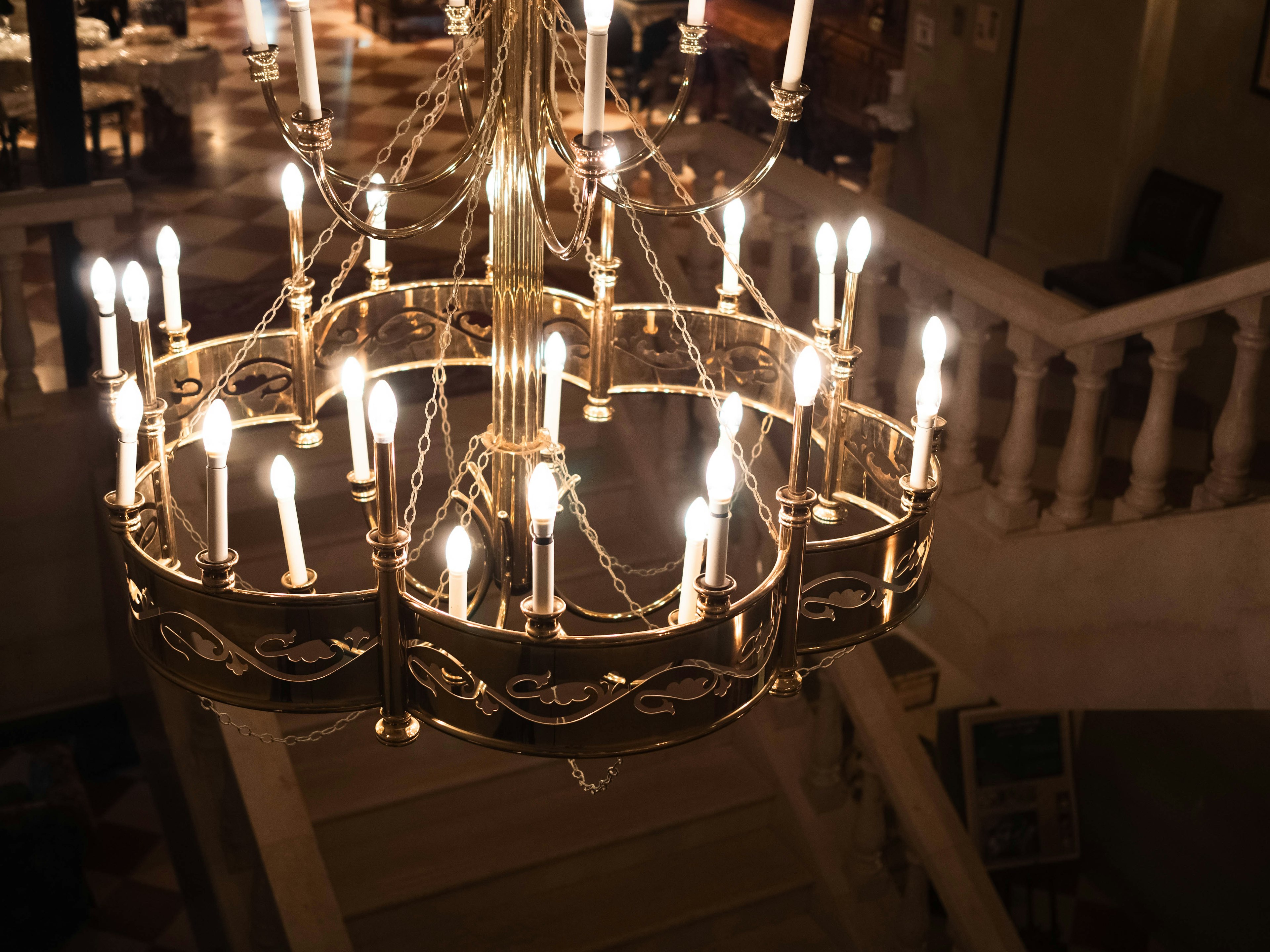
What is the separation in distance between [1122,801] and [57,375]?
16.2ft

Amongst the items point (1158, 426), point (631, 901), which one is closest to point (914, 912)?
point (631, 901)

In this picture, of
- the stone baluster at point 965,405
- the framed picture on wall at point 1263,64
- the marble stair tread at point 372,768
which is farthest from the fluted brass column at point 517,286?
the framed picture on wall at point 1263,64

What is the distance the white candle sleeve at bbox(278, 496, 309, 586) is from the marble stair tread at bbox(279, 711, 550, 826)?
2.49 meters

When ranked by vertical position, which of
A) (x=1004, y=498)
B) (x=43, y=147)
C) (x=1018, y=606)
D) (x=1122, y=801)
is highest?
(x=43, y=147)

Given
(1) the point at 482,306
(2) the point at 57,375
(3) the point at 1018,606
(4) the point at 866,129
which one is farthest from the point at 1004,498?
(4) the point at 866,129

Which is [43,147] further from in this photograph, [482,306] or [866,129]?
[866,129]

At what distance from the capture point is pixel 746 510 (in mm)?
4145

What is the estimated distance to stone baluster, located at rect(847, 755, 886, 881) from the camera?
12.6 feet

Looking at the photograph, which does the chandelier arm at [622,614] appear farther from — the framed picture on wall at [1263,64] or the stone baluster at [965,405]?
the framed picture on wall at [1263,64]

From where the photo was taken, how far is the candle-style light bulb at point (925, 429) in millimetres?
1330

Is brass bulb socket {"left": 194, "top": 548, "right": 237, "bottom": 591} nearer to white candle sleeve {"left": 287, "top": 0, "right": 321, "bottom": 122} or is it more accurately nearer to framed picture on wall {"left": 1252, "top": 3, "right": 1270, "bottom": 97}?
white candle sleeve {"left": 287, "top": 0, "right": 321, "bottom": 122}

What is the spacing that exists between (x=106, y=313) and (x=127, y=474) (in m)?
0.22

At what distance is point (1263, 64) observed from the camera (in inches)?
209

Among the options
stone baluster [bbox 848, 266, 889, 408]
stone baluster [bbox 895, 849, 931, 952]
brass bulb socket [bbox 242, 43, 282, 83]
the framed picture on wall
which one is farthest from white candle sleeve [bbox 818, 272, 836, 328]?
the framed picture on wall
